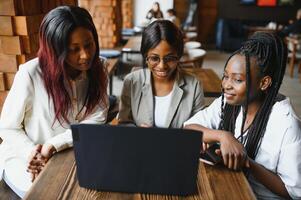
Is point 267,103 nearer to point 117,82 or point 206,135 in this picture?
point 206,135

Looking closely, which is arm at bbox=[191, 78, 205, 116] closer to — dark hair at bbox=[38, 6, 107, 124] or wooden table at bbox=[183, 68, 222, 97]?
wooden table at bbox=[183, 68, 222, 97]

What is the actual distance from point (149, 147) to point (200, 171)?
Answer: 0.27 m

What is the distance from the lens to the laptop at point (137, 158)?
2.31ft

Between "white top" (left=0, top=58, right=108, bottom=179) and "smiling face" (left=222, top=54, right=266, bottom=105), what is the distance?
607 mm

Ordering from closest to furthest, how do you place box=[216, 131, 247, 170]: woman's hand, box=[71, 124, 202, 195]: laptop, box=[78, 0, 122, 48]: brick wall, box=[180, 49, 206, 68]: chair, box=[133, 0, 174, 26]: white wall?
1. box=[71, 124, 202, 195]: laptop
2. box=[216, 131, 247, 170]: woman's hand
3. box=[180, 49, 206, 68]: chair
4. box=[78, 0, 122, 48]: brick wall
5. box=[133, 0, 174, 26]: white wall

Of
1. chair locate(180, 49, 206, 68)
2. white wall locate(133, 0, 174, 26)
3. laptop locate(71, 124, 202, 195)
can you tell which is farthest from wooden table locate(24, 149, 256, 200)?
white wall locate(133, 0, 174, 26)

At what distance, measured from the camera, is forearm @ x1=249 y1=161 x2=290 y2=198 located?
3.11 ft

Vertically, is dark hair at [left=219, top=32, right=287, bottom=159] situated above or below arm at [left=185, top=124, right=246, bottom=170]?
above

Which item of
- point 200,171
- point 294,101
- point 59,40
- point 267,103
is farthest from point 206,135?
point 294,101

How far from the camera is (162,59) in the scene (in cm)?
136

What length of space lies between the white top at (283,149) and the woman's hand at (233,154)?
0.13 meters

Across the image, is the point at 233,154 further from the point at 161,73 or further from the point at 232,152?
the point at 161,73

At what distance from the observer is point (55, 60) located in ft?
3.82

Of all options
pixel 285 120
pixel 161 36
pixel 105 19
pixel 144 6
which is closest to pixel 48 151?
pixel 161 36
